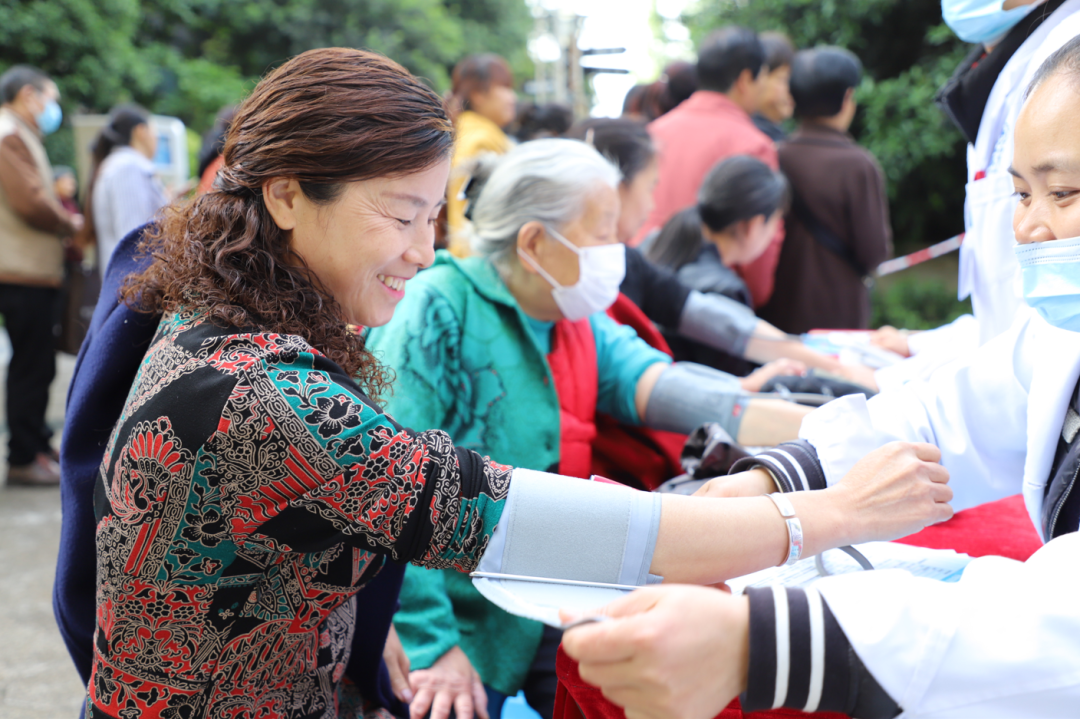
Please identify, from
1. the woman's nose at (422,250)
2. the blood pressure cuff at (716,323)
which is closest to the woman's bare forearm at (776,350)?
the blood pressure cuff at (716,323)

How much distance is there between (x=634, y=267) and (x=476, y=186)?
37.1 inches

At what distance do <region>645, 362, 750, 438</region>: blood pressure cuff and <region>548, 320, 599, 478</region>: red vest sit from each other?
18 cm

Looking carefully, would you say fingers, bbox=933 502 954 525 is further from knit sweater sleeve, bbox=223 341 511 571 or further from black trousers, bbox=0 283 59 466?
black trousers, bbox=0 283 59 466

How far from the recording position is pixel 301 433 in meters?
1.06

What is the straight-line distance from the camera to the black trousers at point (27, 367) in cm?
477

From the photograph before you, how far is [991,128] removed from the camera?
2066 millimetres

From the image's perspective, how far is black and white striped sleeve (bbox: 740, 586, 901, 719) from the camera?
826mm

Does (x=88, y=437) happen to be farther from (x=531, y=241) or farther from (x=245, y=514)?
(x=531, y=241)

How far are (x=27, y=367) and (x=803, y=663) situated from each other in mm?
5147

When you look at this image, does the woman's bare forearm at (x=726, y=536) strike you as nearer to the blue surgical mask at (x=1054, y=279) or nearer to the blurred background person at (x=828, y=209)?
the blue surgical mask at (x=1054, y=279)

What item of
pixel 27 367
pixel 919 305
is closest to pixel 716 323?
pixel 27 367

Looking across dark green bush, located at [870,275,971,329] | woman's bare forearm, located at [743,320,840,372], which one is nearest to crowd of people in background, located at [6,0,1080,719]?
woman's bare forearm, located at [743,320,840,372]

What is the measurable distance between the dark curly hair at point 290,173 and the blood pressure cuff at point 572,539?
42 cm

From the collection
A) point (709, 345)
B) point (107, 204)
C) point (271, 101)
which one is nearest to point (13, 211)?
point (107, 204)
